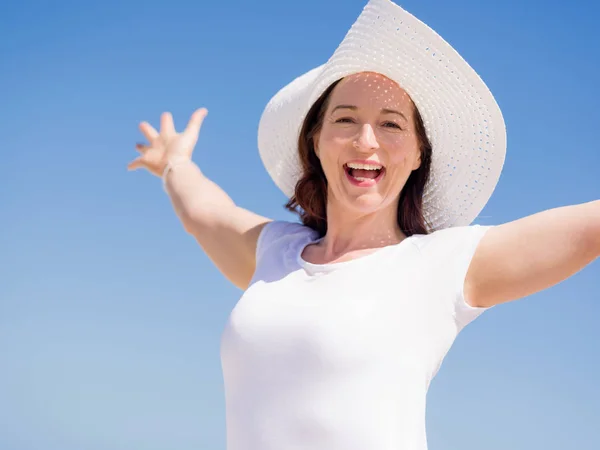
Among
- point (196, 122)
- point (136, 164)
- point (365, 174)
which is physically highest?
point (196, 122)

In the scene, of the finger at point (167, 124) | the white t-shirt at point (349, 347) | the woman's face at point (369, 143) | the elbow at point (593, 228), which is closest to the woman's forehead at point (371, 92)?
the woman's face at point (369, 143)

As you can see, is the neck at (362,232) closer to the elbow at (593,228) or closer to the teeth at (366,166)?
the teeth at (366,166)

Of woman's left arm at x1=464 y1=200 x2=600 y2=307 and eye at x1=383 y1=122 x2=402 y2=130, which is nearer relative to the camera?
woman's left arm at x1=464 y1=200 x2=600 y2=307

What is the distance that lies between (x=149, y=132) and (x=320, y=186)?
129 cm

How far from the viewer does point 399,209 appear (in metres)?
3.95

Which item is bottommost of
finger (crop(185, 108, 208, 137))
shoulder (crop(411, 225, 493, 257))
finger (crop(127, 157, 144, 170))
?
shoulder (crop(411, 225, 493, 257))

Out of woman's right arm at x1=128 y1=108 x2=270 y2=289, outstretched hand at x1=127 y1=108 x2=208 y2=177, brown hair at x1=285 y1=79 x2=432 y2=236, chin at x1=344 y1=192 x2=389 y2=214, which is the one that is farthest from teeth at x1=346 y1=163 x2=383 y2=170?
outstretched hand at x1=127 y1=108 x2=208 y2=177

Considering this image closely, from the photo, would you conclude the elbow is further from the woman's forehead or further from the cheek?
the woman's forehead

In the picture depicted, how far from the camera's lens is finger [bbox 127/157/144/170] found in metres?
4.91

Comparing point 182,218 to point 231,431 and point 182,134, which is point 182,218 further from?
point 231,431

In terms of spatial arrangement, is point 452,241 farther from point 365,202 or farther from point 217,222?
point 217,222

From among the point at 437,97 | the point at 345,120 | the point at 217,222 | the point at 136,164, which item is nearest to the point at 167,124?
the point at 136,164

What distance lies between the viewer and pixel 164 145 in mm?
4891

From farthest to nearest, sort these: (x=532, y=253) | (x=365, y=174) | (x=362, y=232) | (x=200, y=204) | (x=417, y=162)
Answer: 1. (x=200, y=204)
2. (x=417, y=162)
3. (x=362, y=232)
4. (x=365, y=174)
5. (x=532, y=253)
